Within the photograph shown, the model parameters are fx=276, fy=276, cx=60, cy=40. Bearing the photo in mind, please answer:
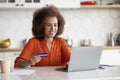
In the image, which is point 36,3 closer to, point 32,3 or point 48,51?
point 32,3

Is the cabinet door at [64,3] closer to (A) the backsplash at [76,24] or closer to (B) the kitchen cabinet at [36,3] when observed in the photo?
(B) the kitchen cabinet at [36,3]

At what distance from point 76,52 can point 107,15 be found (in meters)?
2.74

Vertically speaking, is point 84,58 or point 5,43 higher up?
point 84,58

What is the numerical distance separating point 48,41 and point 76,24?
1.96 m

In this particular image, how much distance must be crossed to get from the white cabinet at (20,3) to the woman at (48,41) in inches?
54.4

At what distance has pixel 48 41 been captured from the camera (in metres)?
2.50

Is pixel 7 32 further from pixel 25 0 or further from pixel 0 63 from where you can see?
pixel 0 63

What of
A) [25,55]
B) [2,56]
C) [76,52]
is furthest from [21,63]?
[2,56]

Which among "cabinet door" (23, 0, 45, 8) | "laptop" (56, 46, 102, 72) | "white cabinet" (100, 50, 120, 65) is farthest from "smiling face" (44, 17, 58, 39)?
"white cabinet" (100, 50, 120, 65)

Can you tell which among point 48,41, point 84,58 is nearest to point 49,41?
point 48,41

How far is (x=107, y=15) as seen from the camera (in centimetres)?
449

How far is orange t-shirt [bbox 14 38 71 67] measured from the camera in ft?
7.82

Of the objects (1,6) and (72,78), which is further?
(1,6)

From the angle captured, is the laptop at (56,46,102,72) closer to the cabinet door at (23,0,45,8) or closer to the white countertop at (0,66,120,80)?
the white countertop at (0,66,120,80)
